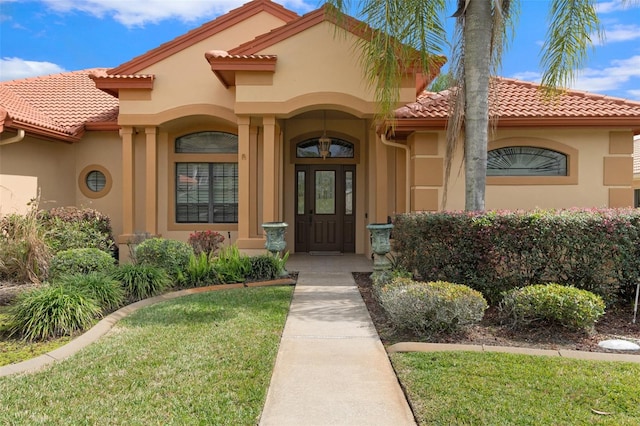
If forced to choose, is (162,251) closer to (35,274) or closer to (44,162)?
(35,274)

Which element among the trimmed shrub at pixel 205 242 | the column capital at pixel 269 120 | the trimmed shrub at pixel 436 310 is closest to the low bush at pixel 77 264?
the trimmed shrub at pixel 205 242

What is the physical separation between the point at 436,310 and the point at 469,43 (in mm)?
5413

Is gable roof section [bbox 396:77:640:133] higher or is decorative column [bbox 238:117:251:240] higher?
gable roof section [bbox 396:77:640:133]

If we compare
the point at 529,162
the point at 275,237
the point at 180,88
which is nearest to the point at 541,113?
the point at 529,162

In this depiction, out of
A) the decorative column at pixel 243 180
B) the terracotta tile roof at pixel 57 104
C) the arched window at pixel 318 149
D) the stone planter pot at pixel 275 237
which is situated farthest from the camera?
the arched window at pixel 318 149

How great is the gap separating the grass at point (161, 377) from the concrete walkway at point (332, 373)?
0.19m

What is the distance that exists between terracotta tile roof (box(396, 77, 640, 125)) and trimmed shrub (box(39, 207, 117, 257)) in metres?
7.74

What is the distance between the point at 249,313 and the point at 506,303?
3.59 meters

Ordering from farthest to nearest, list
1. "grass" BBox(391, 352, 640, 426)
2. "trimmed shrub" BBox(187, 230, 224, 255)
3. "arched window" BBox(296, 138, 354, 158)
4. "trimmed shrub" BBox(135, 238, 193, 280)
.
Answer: "arched window" BBox(296, 138, 354, 158)
"trimmed shrub" BBox(187, 230, 224, 255)
"trimmed shrub" BBox(135, 238, 193, 280)
"grass" BBox(391, 352, 640, 426)

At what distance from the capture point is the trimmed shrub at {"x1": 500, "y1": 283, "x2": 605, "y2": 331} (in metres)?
5.58

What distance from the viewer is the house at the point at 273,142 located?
1077 cm

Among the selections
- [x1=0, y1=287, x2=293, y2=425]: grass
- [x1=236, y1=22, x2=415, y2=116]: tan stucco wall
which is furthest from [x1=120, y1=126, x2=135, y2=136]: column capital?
[x1=0, y1=287, x2=293, y2=425]: grass

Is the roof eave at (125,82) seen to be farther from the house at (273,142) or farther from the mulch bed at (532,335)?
the mulch bed at (532,335)

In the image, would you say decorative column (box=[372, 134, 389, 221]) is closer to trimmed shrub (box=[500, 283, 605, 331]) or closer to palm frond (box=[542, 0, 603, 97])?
palm frond (box=[542, 0, 603, 97])
